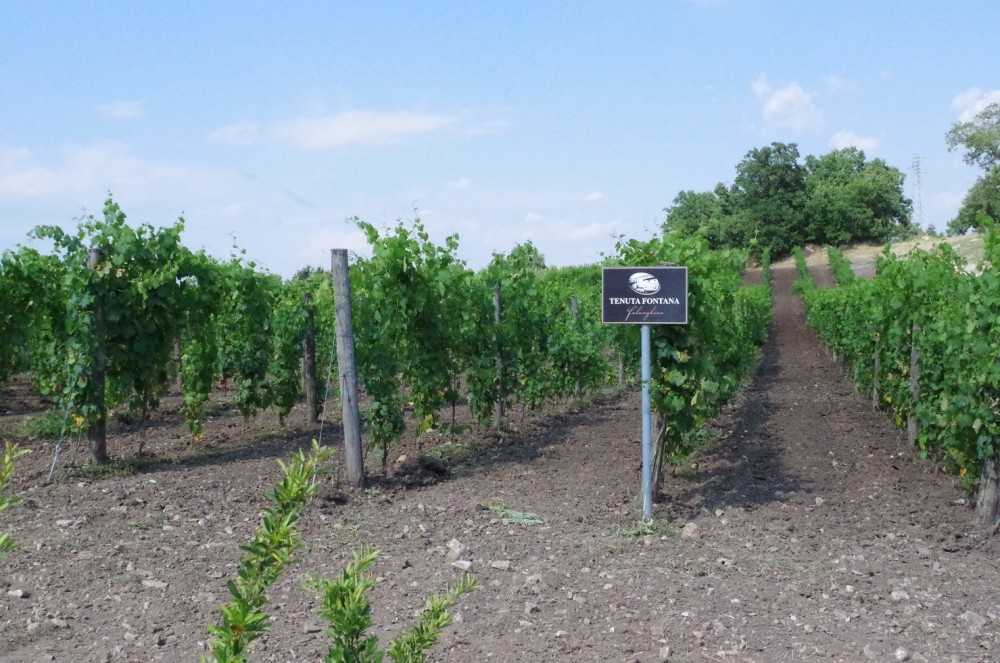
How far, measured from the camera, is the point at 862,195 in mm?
61906

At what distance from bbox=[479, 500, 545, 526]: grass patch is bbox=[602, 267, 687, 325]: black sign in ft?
4.90

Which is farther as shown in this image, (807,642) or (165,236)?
(165,236)

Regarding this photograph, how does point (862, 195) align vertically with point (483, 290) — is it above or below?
above

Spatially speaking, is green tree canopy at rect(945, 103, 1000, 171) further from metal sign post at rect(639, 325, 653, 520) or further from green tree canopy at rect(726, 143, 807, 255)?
metal sign post at rect(639, 325, 653, 520)

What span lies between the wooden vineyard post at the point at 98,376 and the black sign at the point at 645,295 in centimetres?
490

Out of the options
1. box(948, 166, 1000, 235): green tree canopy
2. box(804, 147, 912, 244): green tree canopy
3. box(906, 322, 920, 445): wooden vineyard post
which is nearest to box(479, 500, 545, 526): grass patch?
box(906, 322, 920, 445): wooden vineyard post

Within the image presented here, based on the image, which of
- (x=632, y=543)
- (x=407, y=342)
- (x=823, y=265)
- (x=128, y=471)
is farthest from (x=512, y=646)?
(x=823, y=265)

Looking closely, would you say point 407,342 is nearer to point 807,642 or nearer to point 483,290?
point 483,290

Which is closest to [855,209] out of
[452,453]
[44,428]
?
[452,453]

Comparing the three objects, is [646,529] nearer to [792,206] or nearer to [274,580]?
[274,580]

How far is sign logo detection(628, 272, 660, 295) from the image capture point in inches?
236

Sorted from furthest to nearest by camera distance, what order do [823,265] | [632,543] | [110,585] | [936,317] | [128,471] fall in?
[823,265]
[128,471]
[936,317]
[632,543]
[110,585]

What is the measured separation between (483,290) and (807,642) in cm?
662

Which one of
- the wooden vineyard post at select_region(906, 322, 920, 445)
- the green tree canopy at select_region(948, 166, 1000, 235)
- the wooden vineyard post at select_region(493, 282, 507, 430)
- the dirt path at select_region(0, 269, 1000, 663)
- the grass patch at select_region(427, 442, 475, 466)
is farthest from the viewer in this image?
the green tree canopy at select_region(948, 166, 1000, 235)
